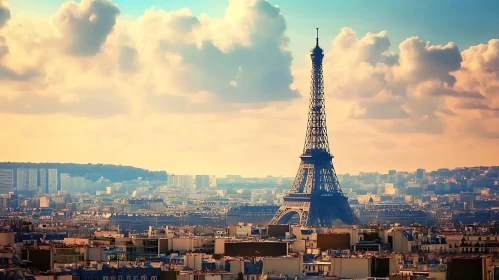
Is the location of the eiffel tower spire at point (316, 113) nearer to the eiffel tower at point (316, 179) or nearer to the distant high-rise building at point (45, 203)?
the eiffel tower at point (316, 179)

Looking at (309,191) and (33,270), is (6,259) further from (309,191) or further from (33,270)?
(309,191)

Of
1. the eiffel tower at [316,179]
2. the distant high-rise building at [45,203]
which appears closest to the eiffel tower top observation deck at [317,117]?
the eiffel tower at [316,179]

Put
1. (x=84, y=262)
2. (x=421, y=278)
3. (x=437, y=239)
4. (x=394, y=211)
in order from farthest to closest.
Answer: (x=394, y=211) < (x=437, y=239) < (x=84, y=262) < (x=421, y=278)

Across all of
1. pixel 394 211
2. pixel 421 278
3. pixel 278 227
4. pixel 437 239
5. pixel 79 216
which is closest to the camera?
pixel 421 278

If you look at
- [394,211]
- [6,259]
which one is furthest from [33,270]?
[394,211]

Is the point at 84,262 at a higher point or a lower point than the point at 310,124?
lower

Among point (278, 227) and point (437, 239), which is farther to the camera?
point (278, 227)

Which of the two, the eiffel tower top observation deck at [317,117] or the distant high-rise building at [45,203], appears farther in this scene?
the distant high-rise building at [45,203]

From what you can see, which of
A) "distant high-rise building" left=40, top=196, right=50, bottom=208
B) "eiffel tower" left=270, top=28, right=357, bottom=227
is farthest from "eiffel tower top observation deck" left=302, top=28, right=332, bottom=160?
"distant high-rise building" left=40, top=196, right=50, bottom=208

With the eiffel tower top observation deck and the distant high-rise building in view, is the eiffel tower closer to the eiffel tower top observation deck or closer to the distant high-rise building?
the eiffel tower top observation deck
